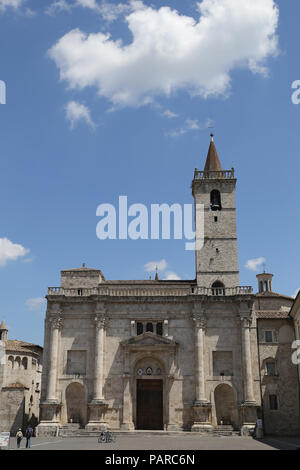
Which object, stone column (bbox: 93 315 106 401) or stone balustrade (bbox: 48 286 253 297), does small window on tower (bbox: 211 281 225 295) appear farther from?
stone column (bbox: 93 315 106 401)

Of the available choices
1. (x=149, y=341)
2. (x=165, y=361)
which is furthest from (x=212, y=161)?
(x=165, y=361)

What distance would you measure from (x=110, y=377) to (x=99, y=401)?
7.79ft

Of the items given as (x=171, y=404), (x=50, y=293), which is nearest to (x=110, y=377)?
(x=171, y=404)

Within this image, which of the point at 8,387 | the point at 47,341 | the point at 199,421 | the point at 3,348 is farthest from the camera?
the point at 3,348

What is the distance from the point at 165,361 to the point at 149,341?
7.50 ft

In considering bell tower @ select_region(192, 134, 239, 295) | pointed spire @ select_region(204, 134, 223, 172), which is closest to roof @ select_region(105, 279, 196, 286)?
bell tower @ select_region(192, 134, 239, 295)

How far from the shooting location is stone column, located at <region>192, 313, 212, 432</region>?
144ft

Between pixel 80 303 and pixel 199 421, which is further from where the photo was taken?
pixel 80 303

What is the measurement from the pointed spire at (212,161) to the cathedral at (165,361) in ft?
43.9

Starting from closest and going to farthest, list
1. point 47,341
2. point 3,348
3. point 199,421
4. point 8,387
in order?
point 199,421, point 47,341, point 8,387, point 3,348

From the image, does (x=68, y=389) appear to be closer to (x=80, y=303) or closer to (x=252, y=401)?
(x=80, y=303)

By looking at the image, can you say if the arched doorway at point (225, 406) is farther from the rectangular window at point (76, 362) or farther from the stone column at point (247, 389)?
the rectangular window at point (76, 362)

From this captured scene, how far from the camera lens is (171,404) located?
1777 inches

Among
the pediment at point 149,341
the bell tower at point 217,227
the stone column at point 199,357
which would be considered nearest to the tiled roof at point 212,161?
the bell tower at point 217,227
